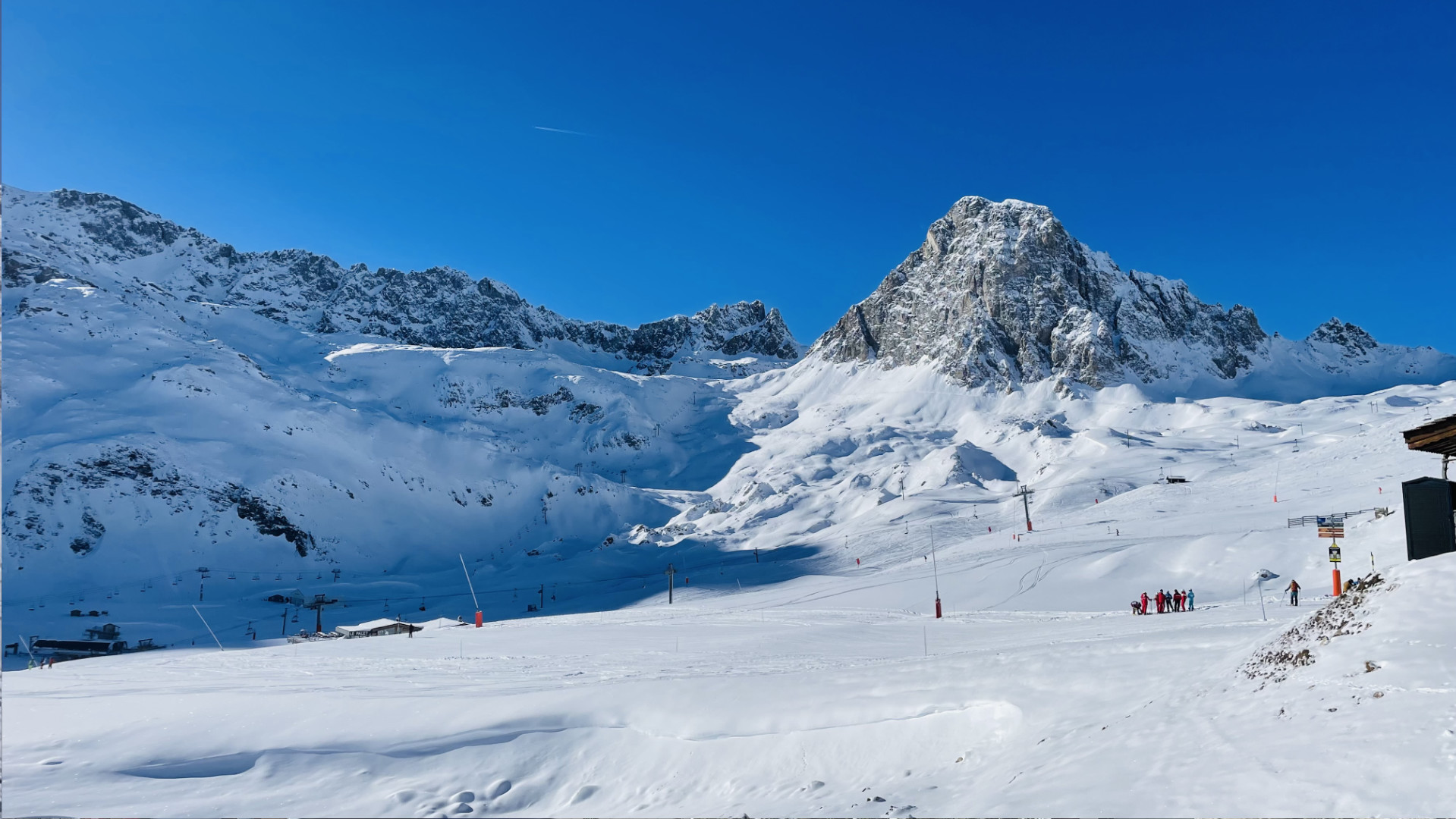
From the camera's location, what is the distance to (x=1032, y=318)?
551 ft

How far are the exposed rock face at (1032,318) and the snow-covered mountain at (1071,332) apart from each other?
0.30m

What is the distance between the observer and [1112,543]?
50.7 metres

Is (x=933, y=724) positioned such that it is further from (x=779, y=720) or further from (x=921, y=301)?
(x=921, y=301)

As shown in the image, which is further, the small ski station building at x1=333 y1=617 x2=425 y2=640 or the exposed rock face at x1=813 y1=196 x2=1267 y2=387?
the exposed rock face at x1=813 y1=196 x2=1267 y2=387

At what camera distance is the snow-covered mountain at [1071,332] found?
512 feet

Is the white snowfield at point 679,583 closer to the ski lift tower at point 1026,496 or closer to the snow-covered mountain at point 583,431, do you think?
the snow-covered mountain at point 583,431

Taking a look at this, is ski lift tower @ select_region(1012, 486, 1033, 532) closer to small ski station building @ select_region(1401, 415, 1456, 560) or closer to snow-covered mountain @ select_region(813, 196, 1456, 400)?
small ski station building @ select_region(1401, 415, 1456, 560)

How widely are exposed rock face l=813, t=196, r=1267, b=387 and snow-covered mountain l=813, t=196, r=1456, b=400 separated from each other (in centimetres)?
30

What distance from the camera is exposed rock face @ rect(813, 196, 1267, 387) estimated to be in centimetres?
15725

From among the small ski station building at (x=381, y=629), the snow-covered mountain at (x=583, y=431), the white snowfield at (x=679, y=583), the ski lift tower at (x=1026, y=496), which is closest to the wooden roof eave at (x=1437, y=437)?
the white snowfield at (x=679, y=583)

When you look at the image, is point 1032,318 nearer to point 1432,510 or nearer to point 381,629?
point 381,629

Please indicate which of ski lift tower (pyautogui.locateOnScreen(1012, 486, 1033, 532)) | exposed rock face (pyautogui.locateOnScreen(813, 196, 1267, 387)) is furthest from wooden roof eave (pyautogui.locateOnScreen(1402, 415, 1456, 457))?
exposed rock face (pyautogui.locateOnScreen(813, 196, 1267, 387))

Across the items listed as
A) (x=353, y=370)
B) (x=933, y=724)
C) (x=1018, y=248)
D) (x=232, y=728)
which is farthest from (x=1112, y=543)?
(x=353, y=370)

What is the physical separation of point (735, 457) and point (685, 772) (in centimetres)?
13407
